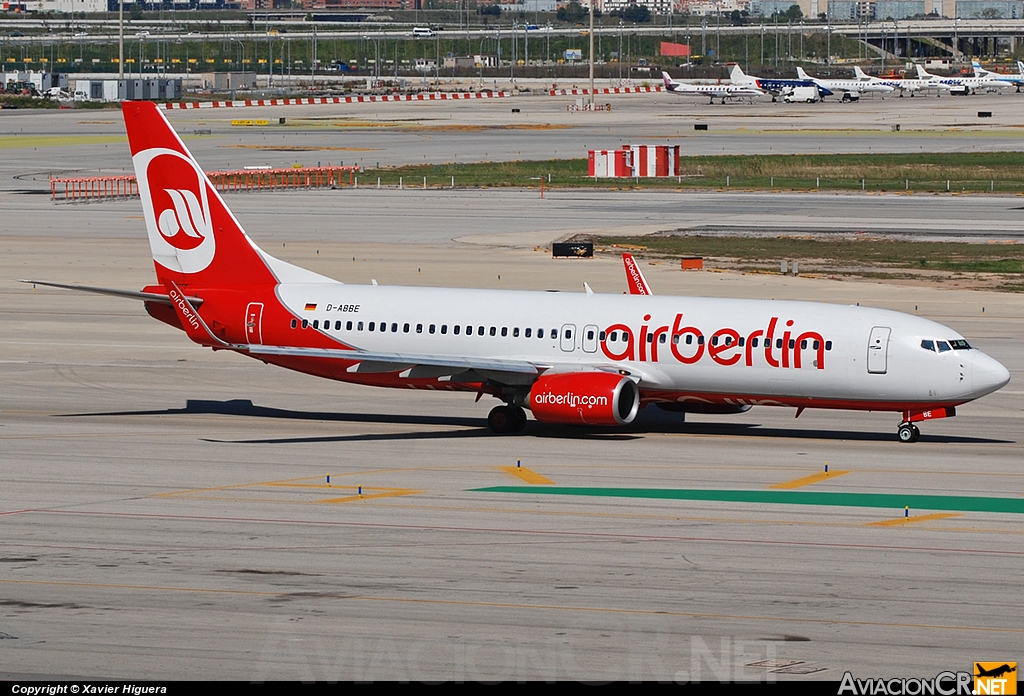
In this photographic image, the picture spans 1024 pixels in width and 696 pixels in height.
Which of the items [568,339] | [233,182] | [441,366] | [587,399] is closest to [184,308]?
[441,366]

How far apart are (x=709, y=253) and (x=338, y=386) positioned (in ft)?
114

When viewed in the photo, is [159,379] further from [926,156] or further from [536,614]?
[926,156]

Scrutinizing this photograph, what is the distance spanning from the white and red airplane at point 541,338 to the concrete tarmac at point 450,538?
138 centimetres

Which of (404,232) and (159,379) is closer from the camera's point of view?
(159,379)

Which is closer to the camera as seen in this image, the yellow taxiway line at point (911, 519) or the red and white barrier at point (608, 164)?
the yellow taxiway line at point (911, 519)

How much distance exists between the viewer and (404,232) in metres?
90.1

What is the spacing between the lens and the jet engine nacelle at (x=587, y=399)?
38.3 metres

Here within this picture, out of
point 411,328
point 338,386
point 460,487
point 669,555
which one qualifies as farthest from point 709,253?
point 669,555

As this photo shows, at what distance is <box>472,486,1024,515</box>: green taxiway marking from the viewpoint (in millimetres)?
32031

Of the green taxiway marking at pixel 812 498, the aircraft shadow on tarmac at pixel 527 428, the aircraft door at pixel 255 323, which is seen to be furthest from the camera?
the aircraft door at pixel 255 323

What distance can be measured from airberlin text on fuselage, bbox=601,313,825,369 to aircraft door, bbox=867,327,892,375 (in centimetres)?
115

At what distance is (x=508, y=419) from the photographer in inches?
1601

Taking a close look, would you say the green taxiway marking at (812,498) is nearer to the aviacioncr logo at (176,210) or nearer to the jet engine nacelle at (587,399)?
the jet engine nacelle at (587,399)

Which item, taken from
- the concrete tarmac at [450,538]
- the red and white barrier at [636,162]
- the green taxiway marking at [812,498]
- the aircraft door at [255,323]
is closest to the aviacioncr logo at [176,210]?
the aircraft door at [255,323]
